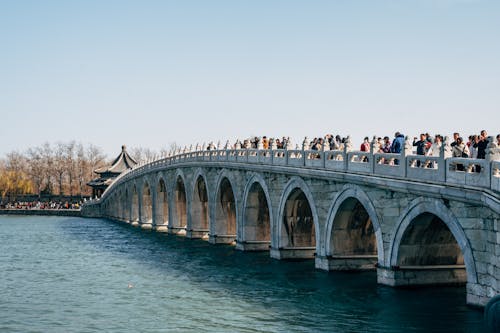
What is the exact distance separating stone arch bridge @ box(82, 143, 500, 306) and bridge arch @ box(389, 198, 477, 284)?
0.03m

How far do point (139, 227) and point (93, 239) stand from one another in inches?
545

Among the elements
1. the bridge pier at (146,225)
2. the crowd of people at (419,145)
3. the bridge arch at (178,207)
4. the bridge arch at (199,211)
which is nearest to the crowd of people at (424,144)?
the crowd of people at (419,145)

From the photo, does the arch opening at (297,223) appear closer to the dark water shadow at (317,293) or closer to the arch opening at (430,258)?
the dark water shadow at (317,293)

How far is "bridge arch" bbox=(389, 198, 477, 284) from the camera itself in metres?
21.5

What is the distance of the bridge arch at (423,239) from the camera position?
70.6 feet

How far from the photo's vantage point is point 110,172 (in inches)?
3848

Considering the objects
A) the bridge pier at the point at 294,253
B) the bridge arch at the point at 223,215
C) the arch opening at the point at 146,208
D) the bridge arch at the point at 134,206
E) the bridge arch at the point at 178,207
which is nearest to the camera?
the bridge pier at the point at 294,253

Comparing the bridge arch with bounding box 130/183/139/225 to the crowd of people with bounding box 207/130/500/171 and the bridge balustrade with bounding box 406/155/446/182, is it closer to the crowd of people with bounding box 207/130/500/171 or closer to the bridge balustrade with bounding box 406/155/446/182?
the crowd of people with bounding box 207/130/500/171

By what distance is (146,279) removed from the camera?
2958 cm

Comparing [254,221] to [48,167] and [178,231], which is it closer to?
[178,231]

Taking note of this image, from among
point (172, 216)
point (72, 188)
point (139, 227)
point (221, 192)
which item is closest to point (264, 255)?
point (221, 192)

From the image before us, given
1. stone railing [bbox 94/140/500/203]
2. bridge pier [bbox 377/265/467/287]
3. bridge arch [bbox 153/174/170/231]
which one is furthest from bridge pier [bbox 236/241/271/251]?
bridge arch [bbox 153/174/170/231]

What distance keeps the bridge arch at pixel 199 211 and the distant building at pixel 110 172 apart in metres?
51.4

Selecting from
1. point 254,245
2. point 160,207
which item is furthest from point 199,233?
point 160,207
